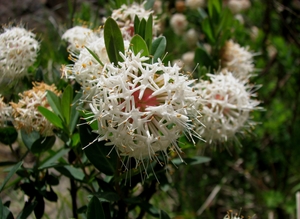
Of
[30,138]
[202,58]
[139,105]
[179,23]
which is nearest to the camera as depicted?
[139,105]

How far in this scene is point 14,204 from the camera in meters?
2.06

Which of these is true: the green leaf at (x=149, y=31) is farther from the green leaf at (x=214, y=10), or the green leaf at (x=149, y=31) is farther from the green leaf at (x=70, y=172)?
the green leaf at (x=214, y=10)

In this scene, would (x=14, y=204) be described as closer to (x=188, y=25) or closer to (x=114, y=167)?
(x=114, y=167)

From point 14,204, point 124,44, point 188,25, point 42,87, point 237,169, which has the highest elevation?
point 124,44

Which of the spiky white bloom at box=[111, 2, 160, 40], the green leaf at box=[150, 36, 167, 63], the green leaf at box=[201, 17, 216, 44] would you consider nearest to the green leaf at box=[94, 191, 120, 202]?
the green leaf at box=[150, 36, 167, 63]

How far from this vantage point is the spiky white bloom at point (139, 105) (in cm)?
86

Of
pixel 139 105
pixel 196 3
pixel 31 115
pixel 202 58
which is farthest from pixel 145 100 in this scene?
pixel 196 3

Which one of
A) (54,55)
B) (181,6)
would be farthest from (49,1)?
(54,55)

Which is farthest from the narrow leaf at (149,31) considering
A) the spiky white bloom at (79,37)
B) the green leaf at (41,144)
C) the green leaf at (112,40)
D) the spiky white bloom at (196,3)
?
the spiky white bloom at (196,3)

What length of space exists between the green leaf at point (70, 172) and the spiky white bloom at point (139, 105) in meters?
0.31

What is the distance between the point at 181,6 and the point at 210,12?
3.91 ft

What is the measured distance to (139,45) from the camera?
955 mm

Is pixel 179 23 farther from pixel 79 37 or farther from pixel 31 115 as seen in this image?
pixel 31 115

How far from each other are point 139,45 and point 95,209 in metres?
0.45
